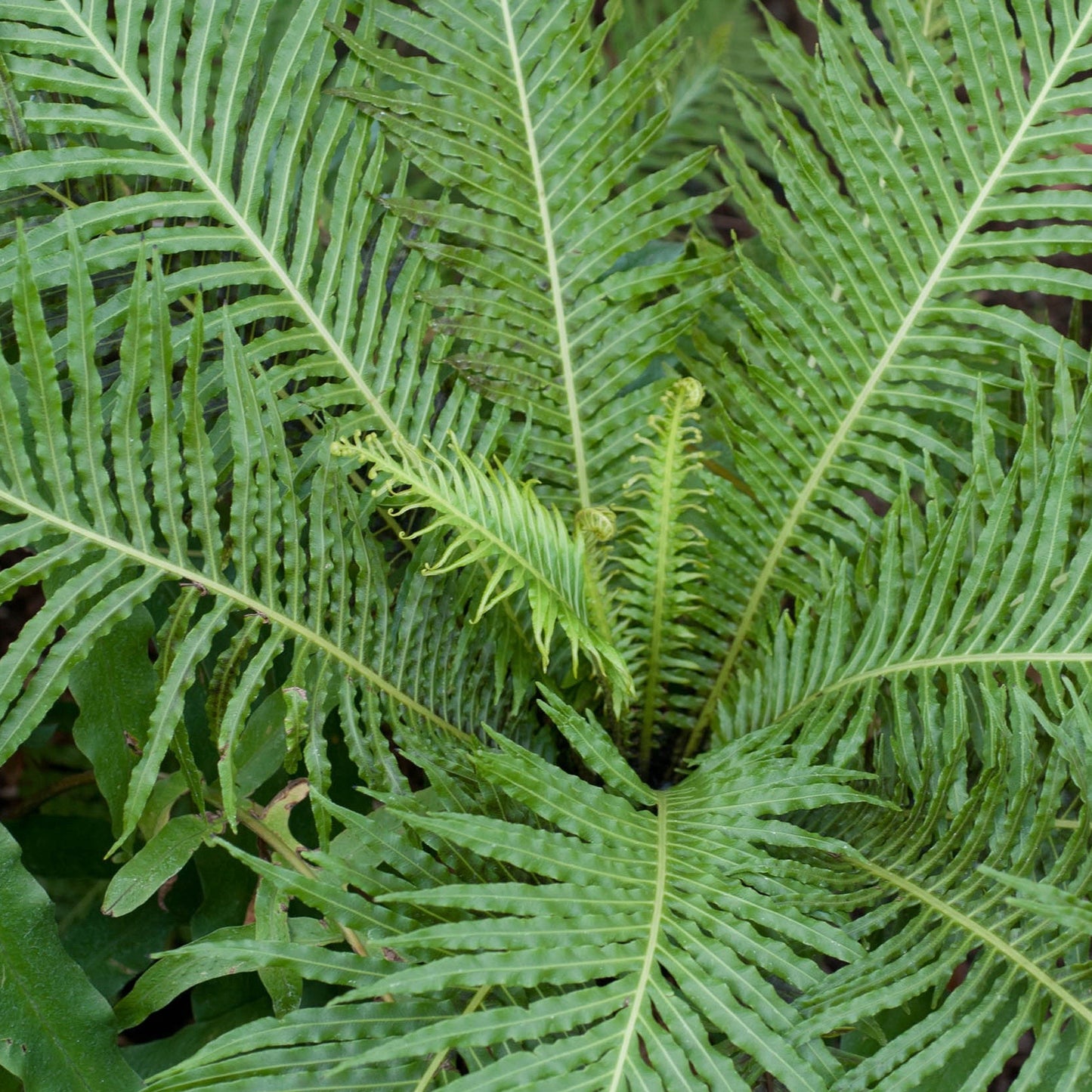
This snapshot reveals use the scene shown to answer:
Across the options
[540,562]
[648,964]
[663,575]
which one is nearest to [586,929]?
[648,964]

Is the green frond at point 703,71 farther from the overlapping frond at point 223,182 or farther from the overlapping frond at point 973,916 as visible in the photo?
the overlapping frond at point 973,916

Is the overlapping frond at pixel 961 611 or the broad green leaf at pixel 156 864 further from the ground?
the overlapping frond at pixel 961 611

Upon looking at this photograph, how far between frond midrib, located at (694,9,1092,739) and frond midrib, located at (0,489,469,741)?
0.33 metres

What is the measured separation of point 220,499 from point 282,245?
1.00 feet

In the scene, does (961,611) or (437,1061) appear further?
(961,611)

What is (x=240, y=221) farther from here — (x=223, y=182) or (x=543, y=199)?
(x=543, y=199)

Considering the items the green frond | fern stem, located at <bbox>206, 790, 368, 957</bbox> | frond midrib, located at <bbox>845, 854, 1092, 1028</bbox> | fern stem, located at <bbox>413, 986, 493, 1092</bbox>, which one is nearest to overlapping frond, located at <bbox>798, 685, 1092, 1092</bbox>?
frond midrib, located at <bbox>845, 854, 1092, 1028</bbox>

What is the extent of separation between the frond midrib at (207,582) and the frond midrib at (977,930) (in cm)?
36

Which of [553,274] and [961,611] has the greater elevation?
[553,274]

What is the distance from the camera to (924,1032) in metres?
0.62

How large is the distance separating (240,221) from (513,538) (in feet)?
1.20

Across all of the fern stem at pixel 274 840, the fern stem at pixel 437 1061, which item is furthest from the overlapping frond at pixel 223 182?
the fern stem at pixel 437 1061

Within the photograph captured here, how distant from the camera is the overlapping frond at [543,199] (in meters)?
0.87

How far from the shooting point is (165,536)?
73cm
